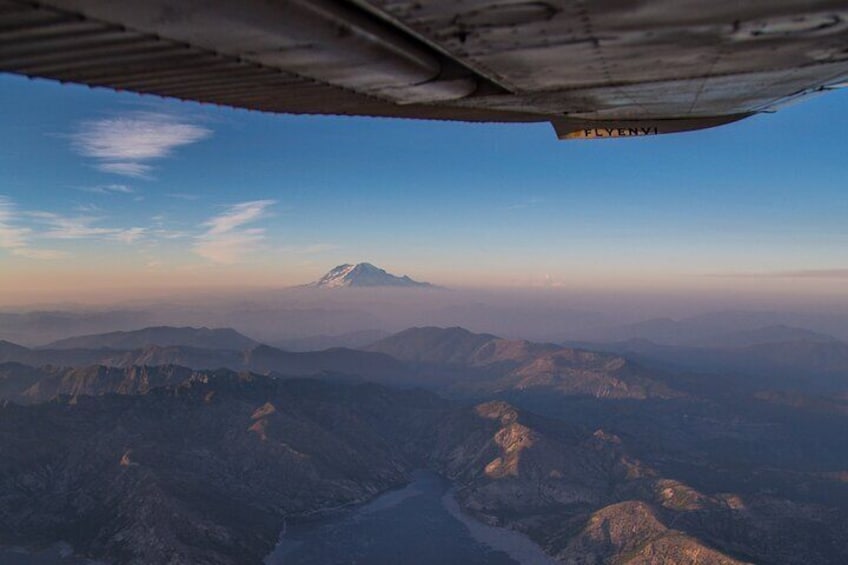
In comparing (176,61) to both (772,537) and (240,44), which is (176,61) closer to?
(240,44)

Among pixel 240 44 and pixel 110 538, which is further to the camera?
pixel 110 538

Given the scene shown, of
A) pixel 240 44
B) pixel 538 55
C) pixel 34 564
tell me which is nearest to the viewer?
pixel 240 44

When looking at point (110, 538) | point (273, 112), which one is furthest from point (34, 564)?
point (273, 112)

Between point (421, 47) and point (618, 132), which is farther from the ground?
point (618, 132)

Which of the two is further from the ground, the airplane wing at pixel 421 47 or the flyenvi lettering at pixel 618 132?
the flyenvi lettering at pixel 618 132

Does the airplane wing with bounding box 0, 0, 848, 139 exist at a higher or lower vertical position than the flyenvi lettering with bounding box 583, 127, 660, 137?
lower

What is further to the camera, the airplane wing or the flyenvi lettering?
the flyenvi lettering

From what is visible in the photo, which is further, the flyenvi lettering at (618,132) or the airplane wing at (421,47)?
the flyenvi lettering at (618,132)

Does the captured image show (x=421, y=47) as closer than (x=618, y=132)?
Yes
